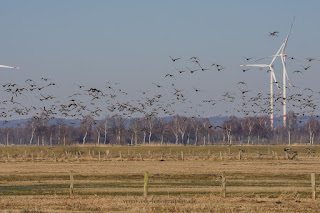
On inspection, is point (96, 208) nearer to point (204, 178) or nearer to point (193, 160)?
point (204, 178)

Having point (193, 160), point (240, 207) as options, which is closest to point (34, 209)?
point (240, 207)

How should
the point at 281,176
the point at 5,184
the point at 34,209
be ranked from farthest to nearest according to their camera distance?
the point at 281,176 → the point at 5,184 → the point at 34,209

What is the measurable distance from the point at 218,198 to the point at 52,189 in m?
15.9

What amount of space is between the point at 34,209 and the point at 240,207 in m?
10.9

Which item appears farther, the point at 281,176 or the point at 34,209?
the point at 281,176

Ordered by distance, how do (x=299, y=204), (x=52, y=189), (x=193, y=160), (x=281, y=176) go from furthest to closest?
(x=193, y=160)
(x=281, y=176)
(x=52, y=189)
(x=299, y=204)

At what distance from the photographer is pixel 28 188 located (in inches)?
2050

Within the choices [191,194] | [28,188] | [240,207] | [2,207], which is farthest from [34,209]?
[28,188]

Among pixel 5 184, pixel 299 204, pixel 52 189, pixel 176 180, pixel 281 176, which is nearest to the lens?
pixel 299 204

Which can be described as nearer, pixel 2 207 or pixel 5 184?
pixel 2 207

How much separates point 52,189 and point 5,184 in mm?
7818

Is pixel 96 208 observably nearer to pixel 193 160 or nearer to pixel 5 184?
pixel 5 184

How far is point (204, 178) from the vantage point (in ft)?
208

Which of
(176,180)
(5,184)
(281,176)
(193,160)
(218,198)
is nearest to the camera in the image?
(218,198)
